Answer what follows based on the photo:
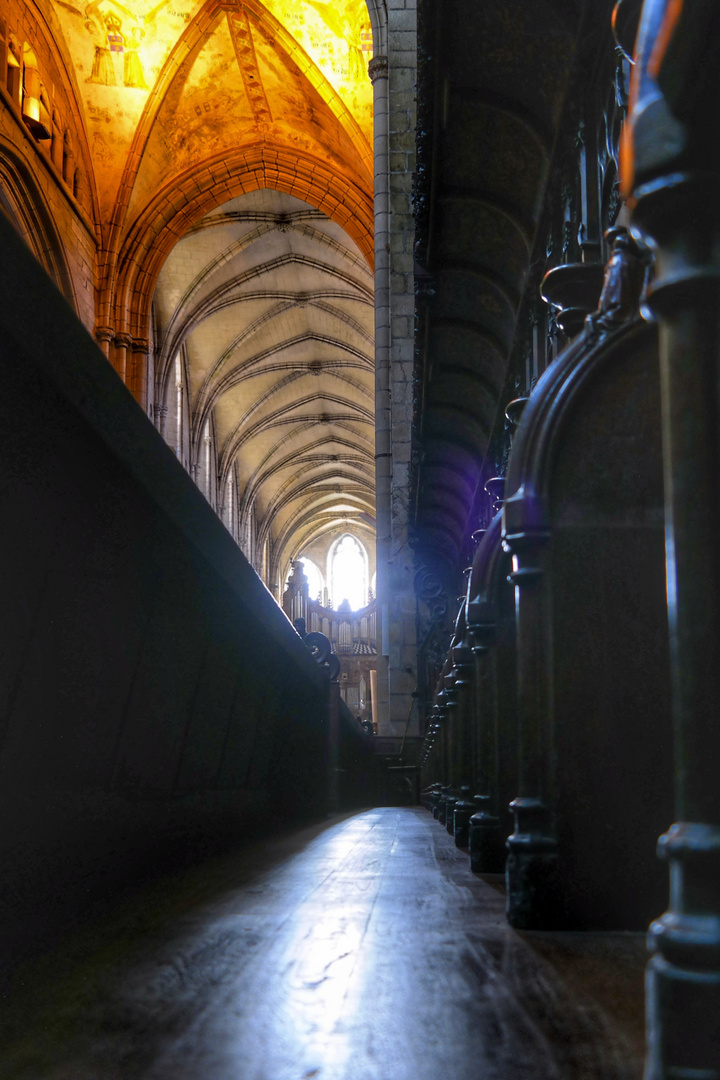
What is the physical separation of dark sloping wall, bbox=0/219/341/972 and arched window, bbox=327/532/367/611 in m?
35.6

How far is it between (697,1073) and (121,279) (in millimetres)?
14571

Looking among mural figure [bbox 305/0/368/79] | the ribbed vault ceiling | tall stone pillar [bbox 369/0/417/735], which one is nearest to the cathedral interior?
tall stone pillar [bbox 369/0/417/735]

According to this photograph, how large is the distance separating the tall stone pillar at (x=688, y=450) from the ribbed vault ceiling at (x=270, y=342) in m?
16.5

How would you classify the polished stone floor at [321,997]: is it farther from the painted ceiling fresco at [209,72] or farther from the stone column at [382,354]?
the painted ceiling fresco at [209,72]

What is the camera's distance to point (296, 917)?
1.57 metres

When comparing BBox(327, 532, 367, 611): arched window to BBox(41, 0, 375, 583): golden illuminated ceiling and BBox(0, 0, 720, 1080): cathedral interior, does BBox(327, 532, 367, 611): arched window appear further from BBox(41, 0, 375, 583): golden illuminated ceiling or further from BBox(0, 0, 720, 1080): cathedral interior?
BBox(0, 0, 720, 1080): cathedral interior

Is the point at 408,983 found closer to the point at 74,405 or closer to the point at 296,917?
the point at 296,917

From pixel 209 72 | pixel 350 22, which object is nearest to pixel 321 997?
pixel 350 22

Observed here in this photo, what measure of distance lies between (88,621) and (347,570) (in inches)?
1445

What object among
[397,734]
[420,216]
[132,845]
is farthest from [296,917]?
[397,734]

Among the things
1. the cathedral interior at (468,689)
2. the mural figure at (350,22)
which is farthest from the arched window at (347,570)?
the cathedral interior at (468,689)

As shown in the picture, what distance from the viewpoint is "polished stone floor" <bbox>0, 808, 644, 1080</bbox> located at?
2.62 feet

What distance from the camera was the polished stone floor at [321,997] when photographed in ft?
2.62

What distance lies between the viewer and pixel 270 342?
21500 mm
